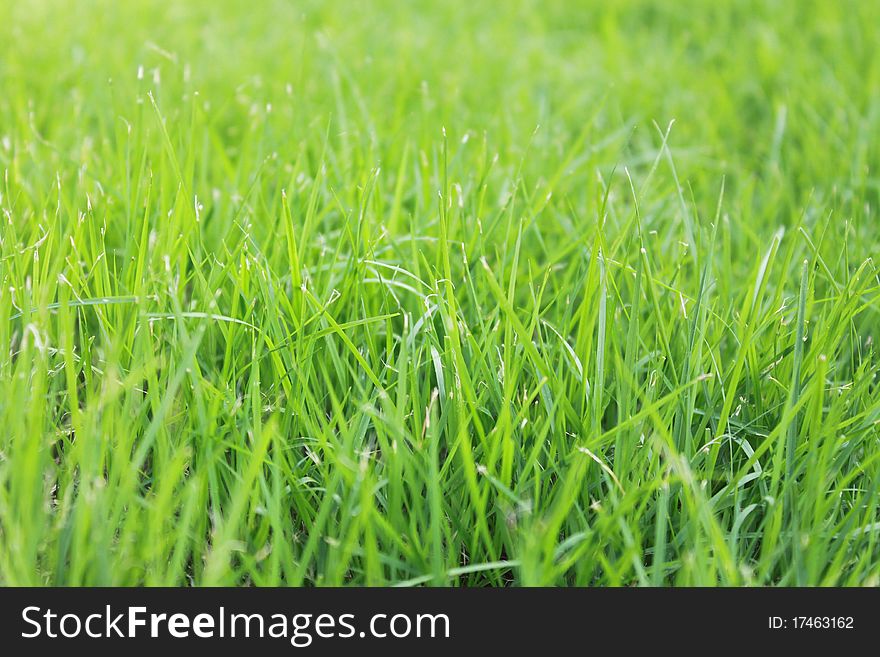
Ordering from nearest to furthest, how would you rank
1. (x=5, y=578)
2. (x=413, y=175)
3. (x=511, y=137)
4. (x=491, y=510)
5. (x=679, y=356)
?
(x=5, y=578)
(x=491, y=510)
(x=679, y=356)
(x=413, y=175)
(x=511, y=137)

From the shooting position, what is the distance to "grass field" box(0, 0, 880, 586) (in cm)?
111

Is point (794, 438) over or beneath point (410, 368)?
beneath

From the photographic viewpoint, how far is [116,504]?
1061 mm

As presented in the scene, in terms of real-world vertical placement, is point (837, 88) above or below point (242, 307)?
above

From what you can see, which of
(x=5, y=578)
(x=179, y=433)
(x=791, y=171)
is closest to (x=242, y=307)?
(x=179, y=433)

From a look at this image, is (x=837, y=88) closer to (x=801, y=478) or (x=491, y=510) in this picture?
(x=801, y=478)

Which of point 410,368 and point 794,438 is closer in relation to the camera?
point 794,438

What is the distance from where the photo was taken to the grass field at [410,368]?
1114 mm

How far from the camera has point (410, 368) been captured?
4.51 ft

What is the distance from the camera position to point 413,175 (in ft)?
6.88

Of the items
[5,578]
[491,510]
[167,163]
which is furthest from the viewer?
[167,163]

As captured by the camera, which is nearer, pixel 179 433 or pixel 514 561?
pixel 514 561
